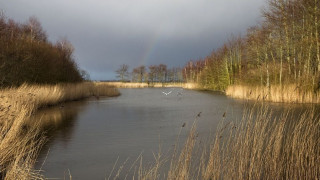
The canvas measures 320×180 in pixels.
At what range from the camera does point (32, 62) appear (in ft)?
56.2

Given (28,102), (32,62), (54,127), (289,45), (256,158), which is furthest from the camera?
(289,45)

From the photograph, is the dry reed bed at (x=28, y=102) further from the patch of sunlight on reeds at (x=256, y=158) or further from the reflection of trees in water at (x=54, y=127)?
the patch of sunlight on reeds at (x=256, y=158)

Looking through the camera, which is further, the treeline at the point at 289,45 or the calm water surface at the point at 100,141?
the treeline at the point at 289,45

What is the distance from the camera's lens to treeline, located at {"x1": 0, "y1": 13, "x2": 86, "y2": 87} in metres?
14.7

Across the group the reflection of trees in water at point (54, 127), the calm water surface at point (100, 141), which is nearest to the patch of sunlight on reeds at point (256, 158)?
the calm water surface at point (100, 141)

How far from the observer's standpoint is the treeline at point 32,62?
580 inches

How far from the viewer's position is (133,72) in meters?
89.8

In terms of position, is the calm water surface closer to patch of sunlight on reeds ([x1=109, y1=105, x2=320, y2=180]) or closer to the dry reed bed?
the dry reed bed

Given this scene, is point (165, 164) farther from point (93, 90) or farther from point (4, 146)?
point (93, 90)

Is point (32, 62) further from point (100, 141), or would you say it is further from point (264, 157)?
point (264, 157)

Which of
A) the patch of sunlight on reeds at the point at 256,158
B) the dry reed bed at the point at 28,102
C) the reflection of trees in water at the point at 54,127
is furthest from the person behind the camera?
the reflection of trees in water at the point at 54,127

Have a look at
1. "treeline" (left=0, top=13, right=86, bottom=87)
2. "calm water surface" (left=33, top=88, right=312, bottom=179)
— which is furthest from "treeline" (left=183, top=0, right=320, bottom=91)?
"treeline" (left=0, top=13, right=86, bottom=87)

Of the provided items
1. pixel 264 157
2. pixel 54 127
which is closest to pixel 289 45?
pixel 54 127

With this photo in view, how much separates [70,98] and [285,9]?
1541 cm
